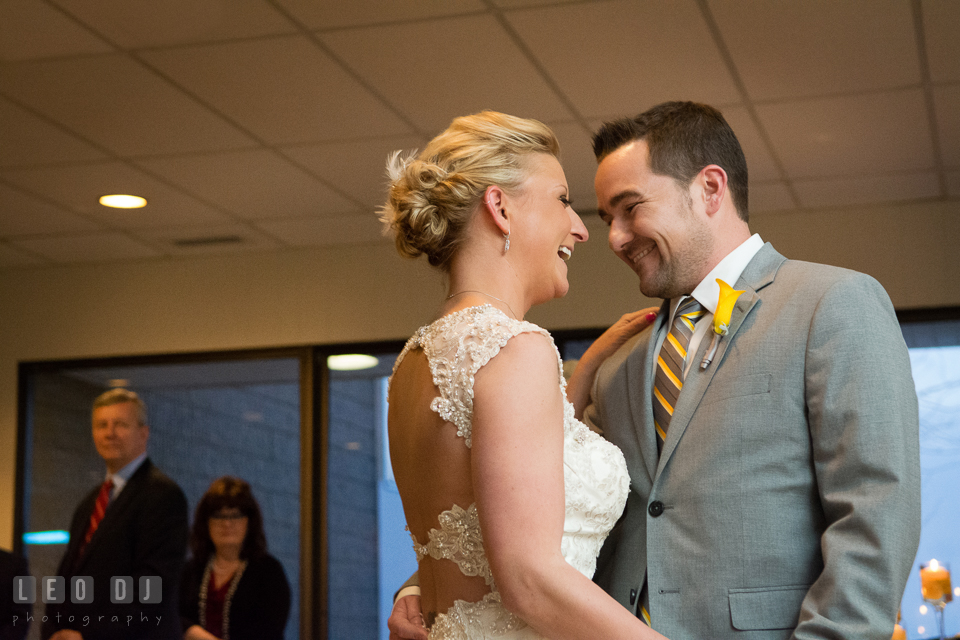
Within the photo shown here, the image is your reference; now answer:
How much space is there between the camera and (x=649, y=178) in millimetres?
2189

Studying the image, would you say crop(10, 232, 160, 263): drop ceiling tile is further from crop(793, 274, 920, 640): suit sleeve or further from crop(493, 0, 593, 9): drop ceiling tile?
crop(793, 274, 920, 640): suit sleeve

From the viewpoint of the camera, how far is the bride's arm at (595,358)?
7.72ft

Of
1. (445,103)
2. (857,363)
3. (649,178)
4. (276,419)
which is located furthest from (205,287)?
(857,363)

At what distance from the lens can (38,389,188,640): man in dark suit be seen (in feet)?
16.8

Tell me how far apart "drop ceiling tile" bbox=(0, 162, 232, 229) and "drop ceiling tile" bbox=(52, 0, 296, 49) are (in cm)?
145

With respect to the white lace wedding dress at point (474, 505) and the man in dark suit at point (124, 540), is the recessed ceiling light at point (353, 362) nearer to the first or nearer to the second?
the man in dark suit at point (124, 540)

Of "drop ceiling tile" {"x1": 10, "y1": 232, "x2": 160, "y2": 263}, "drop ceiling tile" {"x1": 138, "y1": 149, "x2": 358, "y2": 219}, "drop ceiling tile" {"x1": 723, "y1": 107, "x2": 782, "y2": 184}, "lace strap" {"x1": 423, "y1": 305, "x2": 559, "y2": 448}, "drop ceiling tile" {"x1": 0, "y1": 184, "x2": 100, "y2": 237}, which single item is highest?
"drop ceiling tile" {"x1": 10, "y1": 232, "x2": 160, "y2": 263}

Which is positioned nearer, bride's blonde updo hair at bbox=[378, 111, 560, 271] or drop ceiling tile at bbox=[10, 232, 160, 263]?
bride's blonde updo hair at bbox=[378, 111, 560, 271]

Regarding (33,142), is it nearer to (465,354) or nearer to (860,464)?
(465,354)

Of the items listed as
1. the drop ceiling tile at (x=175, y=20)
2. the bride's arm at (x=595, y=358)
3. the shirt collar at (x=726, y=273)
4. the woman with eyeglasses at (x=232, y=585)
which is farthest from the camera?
the woman with eyeglasses at (x=232, y=585)

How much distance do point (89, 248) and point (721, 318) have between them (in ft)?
18.1

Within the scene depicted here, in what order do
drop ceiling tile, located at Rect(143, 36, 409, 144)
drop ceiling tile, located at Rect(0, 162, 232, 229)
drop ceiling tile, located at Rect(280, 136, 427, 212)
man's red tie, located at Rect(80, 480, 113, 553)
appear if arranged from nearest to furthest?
drop ceiling tile, located at Rect(143, 36, 409, 144)
drop ceiling tile, located at Rect(280, 136, 427, 212)
drop ceiling tile, located at Rect(0, 162, 232, 229)
man's red tie, located at Rect(80, 480, 113, 553)

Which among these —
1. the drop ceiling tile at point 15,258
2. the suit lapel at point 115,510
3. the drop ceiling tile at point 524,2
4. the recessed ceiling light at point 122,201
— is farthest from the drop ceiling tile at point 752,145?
the drop ceiling tile at point 15,258

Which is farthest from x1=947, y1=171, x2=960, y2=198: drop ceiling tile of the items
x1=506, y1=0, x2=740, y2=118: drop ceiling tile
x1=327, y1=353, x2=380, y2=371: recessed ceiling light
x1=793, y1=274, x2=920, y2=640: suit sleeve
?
x1=793, y1=274, x2=920, y2=640: suit sleeve
